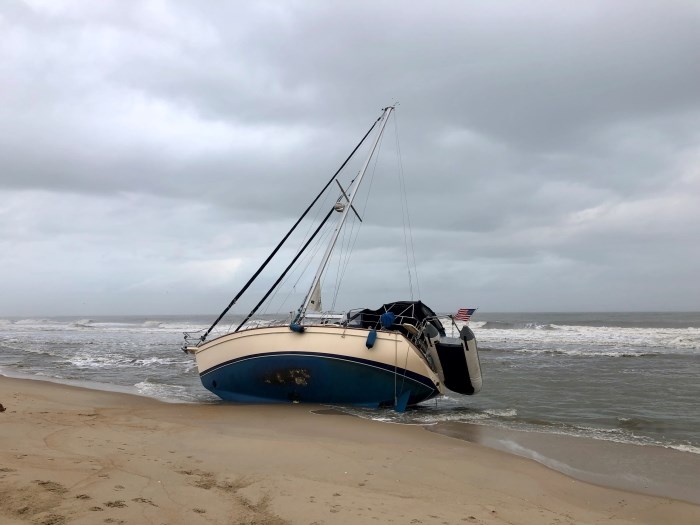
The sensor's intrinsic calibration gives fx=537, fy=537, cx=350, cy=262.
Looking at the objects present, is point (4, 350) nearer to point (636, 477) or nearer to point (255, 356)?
point (255, 356)

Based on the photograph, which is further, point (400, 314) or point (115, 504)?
point (400, 314)

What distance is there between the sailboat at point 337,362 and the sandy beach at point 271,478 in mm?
1931

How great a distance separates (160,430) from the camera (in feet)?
28.0

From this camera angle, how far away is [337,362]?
37.7ft

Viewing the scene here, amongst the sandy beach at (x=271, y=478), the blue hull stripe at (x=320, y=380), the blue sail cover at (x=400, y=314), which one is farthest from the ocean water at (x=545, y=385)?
the sandy beach at (x=271, y=478)

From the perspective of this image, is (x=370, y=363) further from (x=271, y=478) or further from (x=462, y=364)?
(x=271, y=478)


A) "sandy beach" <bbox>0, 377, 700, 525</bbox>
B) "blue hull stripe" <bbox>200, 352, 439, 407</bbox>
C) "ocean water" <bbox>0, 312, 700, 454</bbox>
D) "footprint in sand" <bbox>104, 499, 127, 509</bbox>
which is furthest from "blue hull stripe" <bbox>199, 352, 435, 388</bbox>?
"footprint in sand" <bbox>104, 499, 127, 509</bbox>

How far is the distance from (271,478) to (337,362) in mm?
5724

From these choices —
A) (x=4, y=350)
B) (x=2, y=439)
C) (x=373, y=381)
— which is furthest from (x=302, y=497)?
(x=4, y=350)

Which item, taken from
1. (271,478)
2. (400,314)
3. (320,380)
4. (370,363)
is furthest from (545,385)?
(271,478)

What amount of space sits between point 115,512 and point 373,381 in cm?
784

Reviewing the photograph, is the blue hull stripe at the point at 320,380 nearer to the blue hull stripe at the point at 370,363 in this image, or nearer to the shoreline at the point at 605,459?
the blue hull stripe at the point at 370,363

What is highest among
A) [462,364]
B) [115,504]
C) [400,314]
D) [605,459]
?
[400,314]

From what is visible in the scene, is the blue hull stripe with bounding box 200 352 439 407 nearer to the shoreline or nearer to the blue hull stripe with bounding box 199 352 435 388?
the blue hull stripe with bounding box 199 352 435 388
